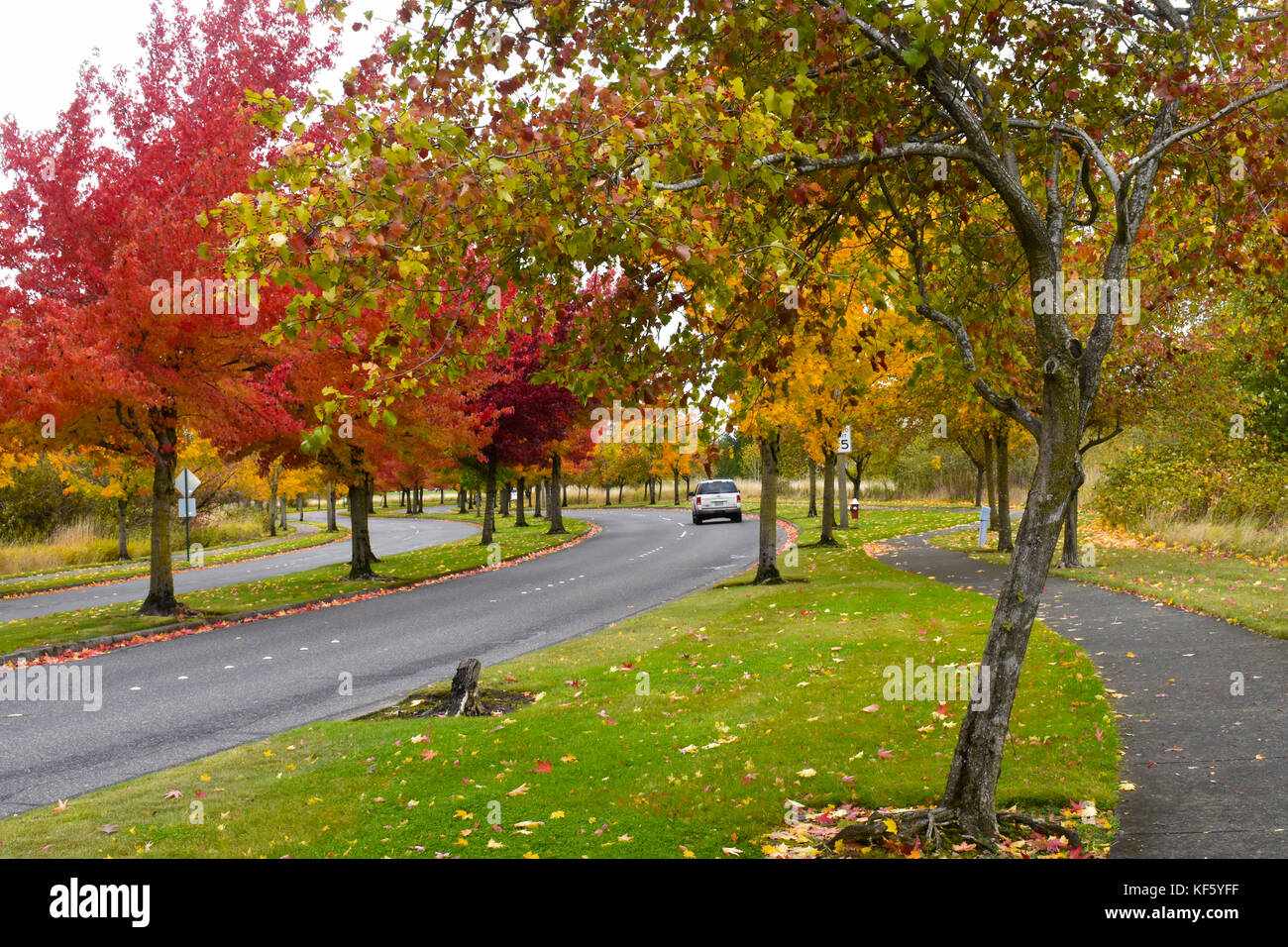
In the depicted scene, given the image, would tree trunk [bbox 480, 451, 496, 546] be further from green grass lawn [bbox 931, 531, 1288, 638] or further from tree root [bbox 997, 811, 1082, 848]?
tree root [bbox 997, 811, 1082, 848]

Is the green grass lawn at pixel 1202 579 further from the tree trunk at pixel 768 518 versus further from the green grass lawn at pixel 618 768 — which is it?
the tree trunk at pixel 768 518

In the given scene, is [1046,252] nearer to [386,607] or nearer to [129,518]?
[386,607]

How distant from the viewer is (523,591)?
18.4 m

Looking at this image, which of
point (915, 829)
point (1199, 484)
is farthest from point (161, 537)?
point (1199, 484)

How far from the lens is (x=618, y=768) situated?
6.65 meters

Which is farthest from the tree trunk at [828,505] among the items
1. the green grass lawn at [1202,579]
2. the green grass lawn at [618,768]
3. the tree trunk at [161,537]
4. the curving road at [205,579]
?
the tree trunk at [161,537]

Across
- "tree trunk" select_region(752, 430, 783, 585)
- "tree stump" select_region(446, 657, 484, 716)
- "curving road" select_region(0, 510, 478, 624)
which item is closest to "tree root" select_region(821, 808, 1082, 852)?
"tree stump" select_region(446, 657, 484, 716)

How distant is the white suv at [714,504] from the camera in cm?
3931

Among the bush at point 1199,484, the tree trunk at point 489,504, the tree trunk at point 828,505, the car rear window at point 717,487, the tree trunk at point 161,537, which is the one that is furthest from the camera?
the car rear window at point 717,487

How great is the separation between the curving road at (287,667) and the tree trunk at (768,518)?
5.05 feet

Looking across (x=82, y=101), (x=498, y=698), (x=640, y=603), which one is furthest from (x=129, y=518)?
(x=498, y=698)

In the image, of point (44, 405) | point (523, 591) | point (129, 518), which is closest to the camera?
point (44, 405)

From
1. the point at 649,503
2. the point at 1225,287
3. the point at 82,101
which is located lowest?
the point at 649,503

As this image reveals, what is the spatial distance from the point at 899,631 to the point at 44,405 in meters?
12.9
